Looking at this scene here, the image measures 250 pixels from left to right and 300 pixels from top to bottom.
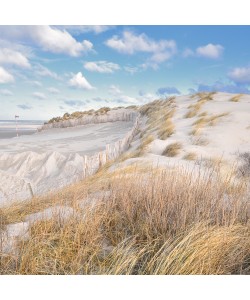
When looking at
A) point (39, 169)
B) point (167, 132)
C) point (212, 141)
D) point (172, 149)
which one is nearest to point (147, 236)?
point (172, 149)

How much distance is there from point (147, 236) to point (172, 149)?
556 cm

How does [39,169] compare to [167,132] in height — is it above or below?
below

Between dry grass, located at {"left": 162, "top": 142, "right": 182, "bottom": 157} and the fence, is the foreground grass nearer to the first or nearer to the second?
the fence

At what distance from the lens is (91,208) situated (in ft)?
10.6

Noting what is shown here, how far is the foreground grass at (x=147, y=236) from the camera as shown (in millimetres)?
2447

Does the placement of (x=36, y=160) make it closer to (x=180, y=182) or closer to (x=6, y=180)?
(x=6, y=180)

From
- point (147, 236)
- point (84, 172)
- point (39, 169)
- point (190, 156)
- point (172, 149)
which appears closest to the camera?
point (147, 236)

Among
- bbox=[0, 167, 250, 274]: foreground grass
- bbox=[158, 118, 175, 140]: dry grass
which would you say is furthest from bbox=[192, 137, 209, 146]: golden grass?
bbox=[0, 167, 250, 274]: foreground grass

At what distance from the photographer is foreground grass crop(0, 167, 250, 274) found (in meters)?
2.45

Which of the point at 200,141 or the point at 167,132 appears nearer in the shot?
the point at 200,141

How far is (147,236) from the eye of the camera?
9.29 feet

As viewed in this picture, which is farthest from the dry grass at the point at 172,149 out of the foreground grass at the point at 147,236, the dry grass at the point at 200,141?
the foreground grass at the point at 147,236

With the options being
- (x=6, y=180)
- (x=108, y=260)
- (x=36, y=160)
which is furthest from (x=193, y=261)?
(x=36, y=160)

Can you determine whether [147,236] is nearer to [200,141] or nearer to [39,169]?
[200,141]
